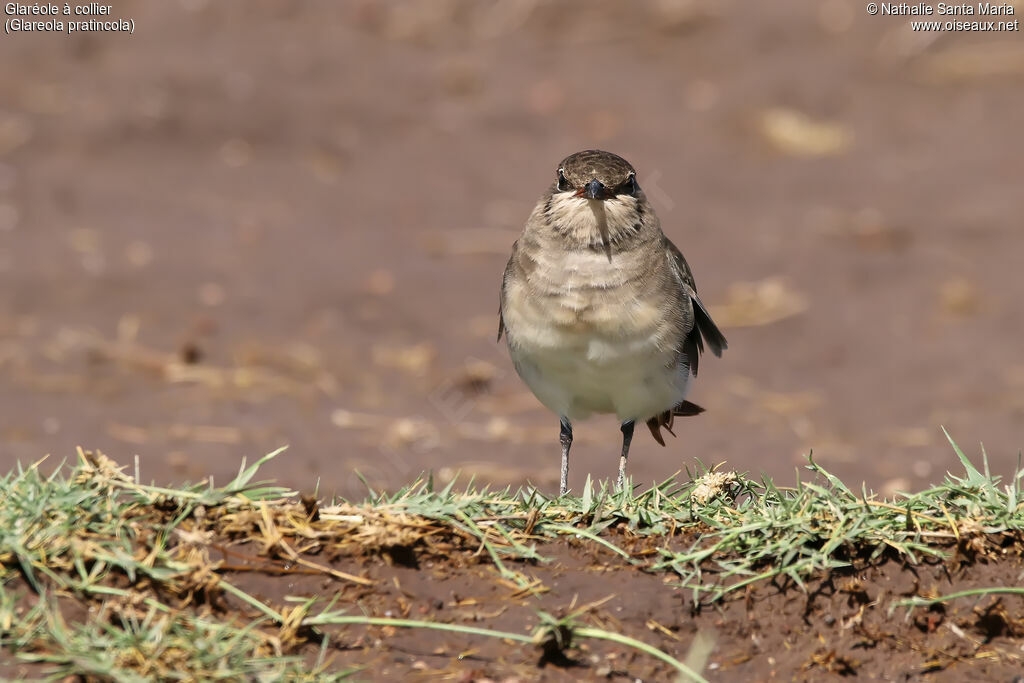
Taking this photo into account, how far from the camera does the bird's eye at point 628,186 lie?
5.58 m

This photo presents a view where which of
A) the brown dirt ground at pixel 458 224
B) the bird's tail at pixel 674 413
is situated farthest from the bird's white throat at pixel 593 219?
the brown dirt ground at pixel 458 224

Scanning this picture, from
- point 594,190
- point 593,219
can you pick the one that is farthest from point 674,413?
point 594,190

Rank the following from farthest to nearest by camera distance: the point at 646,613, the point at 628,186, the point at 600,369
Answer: the point at 628,186 → the point at 600,369 → the point at 646,613

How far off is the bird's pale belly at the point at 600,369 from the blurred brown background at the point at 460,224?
5.70 feet

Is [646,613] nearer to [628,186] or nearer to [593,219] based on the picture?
[593,219]

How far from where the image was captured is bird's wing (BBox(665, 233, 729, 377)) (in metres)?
5.76

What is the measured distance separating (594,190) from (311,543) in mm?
2119

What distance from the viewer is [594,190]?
5.43 m

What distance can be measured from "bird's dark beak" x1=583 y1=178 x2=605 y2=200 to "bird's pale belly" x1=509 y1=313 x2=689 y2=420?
52 cm

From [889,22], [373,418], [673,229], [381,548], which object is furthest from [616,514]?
[889,22]

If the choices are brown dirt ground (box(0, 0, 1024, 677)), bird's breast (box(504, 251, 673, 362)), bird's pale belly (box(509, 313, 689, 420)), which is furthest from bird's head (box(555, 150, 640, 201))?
brown dirt ground (box(0, 0, 1024, 677))

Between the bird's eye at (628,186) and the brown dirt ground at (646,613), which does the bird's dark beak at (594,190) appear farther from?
the brown dirt ground at (646,613)

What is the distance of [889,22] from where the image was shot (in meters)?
12.8

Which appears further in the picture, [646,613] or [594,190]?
[594,190]
